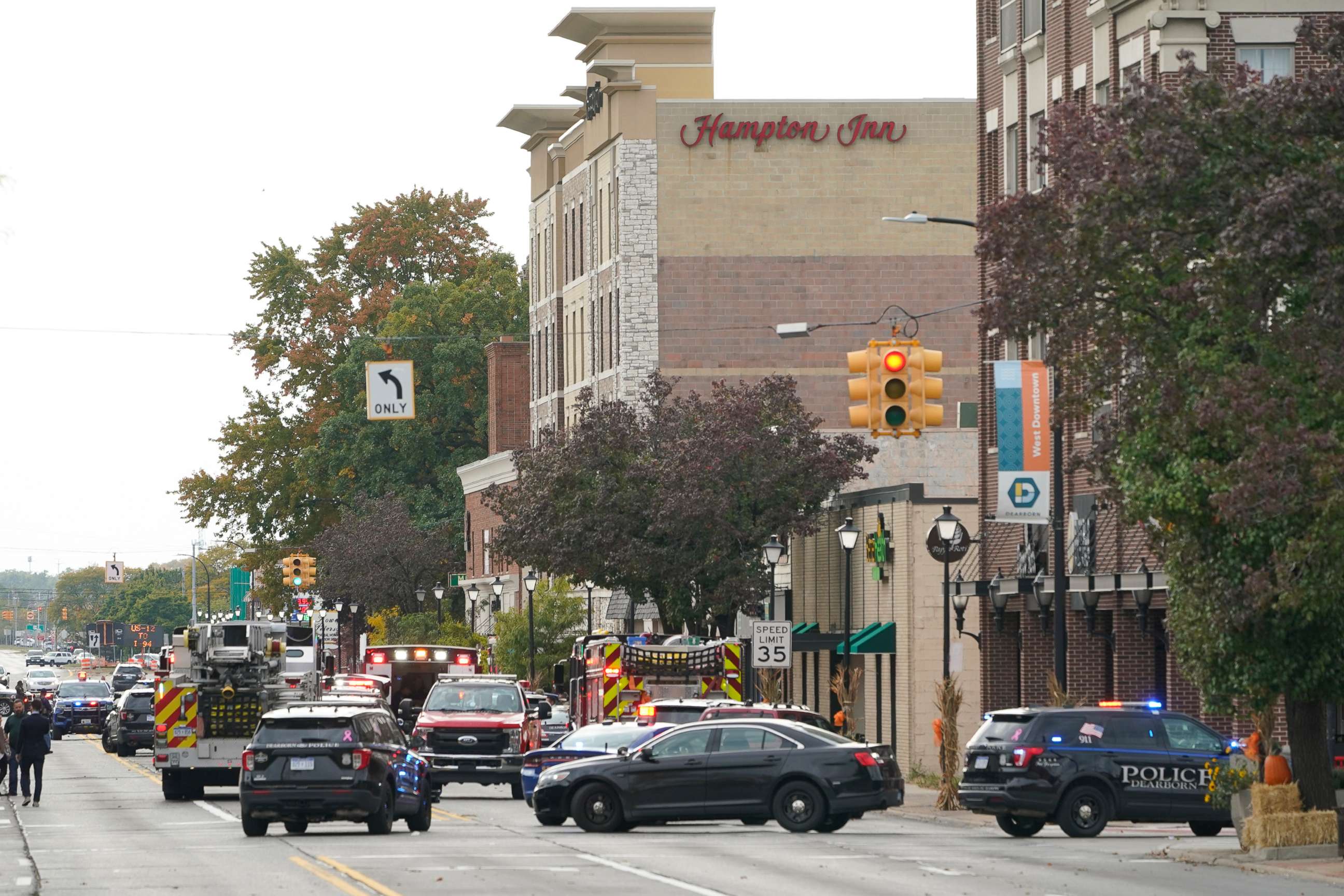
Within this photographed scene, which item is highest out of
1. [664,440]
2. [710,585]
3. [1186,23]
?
[1186,23]

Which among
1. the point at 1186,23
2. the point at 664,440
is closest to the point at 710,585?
the point at 664,440

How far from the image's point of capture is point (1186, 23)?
38156 mm

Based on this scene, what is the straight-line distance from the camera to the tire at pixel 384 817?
94.4 ft

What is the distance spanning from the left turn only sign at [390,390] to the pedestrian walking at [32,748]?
25999 millimetres

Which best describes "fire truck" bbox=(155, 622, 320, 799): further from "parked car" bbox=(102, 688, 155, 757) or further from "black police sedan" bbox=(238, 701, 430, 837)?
"parked car" bbox=(102, 688, 155, 757)

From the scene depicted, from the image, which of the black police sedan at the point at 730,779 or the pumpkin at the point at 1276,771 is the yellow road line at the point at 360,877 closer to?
the black police sedan at the point at 730,779

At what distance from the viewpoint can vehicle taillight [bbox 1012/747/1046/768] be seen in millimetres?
28844

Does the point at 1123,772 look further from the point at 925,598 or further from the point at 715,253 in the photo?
the point at 715,253

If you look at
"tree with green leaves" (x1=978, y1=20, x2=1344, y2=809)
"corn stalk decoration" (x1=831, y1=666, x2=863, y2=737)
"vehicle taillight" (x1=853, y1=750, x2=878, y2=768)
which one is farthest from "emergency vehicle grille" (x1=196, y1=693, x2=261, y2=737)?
"tree with green leaves" (x1=978, y1=20, x2=1344, y2=809)

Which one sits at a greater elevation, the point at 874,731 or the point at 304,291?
the point at 304,291

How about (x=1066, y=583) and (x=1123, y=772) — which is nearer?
(x=1123, y=772)

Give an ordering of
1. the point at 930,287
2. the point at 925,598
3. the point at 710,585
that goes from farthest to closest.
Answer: the point at 930,287
the point at 710,585
the point at 925,598

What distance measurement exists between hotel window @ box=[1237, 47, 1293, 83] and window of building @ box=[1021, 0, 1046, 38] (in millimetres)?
6275

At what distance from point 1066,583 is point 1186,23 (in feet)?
31.0
